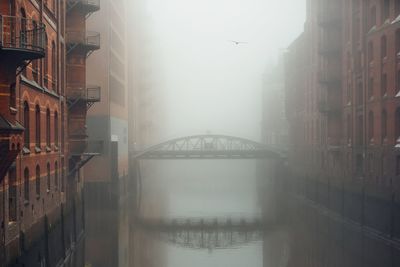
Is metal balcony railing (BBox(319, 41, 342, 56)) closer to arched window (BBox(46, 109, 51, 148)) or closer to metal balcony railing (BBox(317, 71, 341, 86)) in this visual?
metal balcony railing (BBox(317, 71, 341, 86))

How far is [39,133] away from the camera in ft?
83.1

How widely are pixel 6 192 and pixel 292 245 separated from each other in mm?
16970

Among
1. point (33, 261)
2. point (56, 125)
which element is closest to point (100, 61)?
point (56, 125)

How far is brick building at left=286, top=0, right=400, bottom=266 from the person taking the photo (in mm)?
31625

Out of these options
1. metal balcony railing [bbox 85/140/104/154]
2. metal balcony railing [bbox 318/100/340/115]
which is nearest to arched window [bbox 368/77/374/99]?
metal balcony railing [bbox 318/100/340/115]

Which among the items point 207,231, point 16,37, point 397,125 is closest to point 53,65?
point 16,37

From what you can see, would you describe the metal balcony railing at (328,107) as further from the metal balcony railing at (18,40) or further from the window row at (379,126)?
the metal balcony railing at (18,40)

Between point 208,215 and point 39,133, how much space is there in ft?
72.9

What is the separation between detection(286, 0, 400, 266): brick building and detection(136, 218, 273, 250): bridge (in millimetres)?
2903

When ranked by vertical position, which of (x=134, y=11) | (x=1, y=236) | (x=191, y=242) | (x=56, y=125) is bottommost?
(x=191, y=242)

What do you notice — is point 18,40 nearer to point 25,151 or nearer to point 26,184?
point 25,151

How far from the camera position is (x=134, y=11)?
73.2m

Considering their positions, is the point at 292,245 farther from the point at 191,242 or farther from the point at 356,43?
the point at 356,43

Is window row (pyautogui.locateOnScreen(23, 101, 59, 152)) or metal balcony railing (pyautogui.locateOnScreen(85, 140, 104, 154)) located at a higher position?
window row (pyautogui.locateOnScreen(23, 101, 59, 152))
